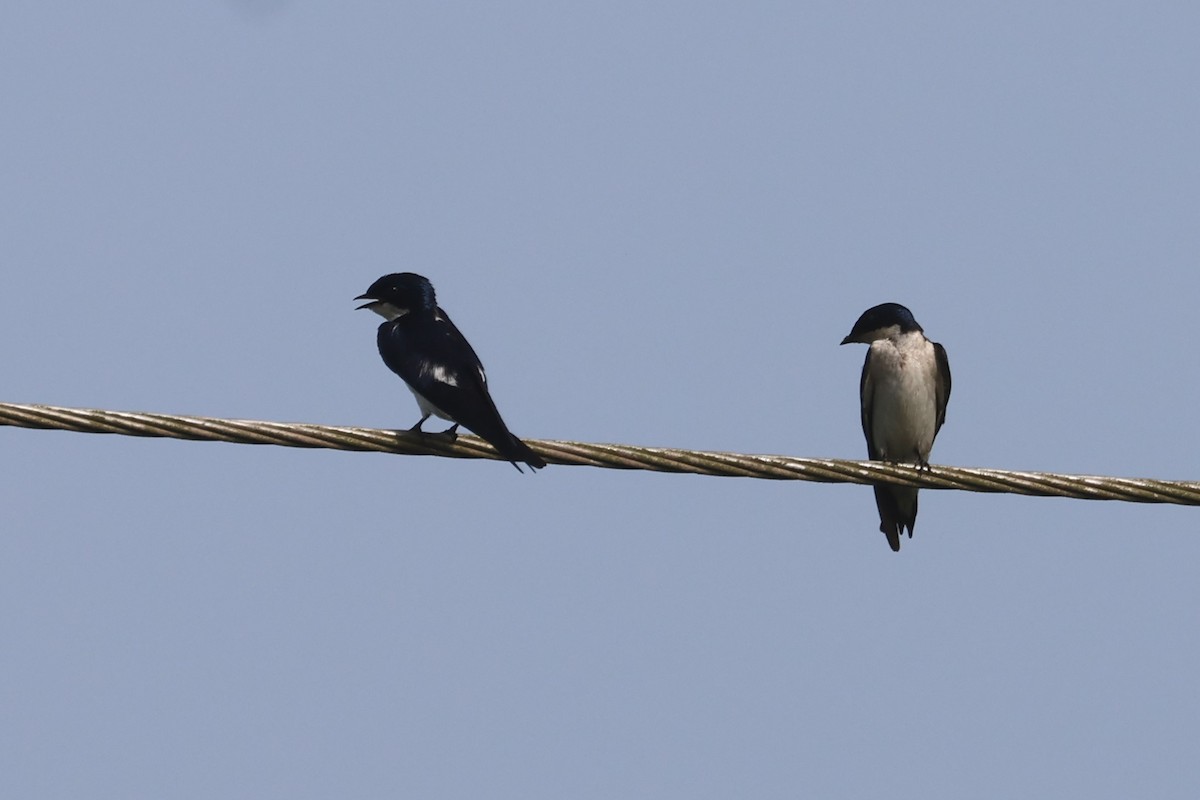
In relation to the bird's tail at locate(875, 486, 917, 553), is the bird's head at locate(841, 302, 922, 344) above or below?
above

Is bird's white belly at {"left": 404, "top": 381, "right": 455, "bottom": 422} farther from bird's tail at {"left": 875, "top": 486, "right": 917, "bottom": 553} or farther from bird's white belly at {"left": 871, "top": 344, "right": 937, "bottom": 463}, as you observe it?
bird's white belly at {"left": 871, "top": 344, "right": 937, "bottom": 463}

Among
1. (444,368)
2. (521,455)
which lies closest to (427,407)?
(444,368)

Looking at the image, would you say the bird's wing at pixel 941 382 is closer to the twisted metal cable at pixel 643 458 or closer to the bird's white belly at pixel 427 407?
the bird's white belly at pixel 427 407

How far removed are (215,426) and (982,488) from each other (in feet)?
8.55

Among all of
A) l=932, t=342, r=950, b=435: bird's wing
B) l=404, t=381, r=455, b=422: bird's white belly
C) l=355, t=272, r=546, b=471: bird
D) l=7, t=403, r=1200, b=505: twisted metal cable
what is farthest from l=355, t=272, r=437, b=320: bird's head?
l=932, t=342, r=950, b=435: bird's wing

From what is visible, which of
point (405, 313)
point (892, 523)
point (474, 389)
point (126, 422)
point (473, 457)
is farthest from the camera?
point (892, 523)

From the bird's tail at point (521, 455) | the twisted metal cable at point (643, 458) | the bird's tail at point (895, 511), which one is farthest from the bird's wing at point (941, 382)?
the bird's tail at point (521, 455)

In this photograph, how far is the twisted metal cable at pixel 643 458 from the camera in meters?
6.39

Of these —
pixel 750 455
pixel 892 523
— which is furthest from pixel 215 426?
pixel 892 523

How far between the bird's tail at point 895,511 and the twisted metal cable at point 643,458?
10.6 feet

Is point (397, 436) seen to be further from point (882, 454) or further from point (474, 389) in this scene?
point (882, 454)

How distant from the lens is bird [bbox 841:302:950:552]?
10523 mm

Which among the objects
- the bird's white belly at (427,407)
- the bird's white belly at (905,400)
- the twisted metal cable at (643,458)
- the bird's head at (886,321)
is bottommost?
the twisted metal cable at (643,458)

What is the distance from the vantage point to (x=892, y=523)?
10.4 metres
